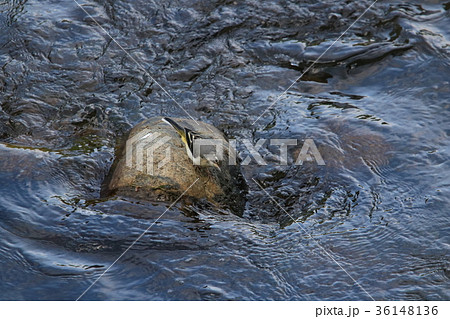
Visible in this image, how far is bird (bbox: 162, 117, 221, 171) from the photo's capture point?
5703 millimetres

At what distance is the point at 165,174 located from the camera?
5598 millimetres

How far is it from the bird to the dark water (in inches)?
23.0

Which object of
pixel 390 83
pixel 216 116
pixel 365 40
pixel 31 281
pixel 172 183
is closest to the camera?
pixel 31 281

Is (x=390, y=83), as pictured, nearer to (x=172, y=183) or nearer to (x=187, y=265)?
(x=172, y=183)

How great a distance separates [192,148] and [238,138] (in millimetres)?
1461

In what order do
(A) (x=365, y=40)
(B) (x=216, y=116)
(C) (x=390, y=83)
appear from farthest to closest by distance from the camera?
(A) (x=365, y=40) < (C) (x=390, y=83) < (B) (x=216, y=116)

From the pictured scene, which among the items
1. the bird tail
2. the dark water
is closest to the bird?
the bird tail

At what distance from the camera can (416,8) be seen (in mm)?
9352

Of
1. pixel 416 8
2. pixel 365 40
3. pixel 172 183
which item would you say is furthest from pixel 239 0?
pixel 172 183

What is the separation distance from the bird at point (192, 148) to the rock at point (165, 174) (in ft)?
0.20

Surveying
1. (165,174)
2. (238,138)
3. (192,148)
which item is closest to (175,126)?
(192,148)

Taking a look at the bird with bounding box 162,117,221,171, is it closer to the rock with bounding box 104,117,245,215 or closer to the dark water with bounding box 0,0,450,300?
the rock with bounding box 104,117,245,215

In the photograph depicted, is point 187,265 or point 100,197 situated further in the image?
point 100,197

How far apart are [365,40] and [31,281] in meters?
6.75
